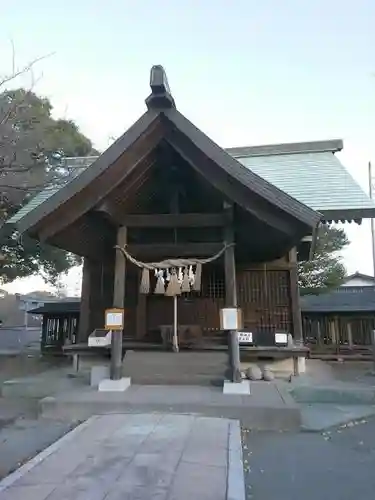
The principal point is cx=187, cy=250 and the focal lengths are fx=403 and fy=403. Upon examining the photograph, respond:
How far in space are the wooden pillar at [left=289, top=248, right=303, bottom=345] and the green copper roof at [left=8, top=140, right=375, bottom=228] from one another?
128cm

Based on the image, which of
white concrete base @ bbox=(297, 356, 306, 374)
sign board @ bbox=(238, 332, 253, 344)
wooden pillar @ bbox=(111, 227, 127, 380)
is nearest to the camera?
wooden pillar @ bbox=(111, 227, 127, 380)

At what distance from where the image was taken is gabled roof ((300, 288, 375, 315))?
589 inches

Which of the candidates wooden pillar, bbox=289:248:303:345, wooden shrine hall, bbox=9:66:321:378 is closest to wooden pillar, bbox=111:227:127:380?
wooden shrine hall, bbox=9:66:321:378

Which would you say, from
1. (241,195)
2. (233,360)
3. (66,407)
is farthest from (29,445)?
(241,195)

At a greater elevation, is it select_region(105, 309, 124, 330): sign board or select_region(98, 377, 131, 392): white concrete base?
select_region(105, 309, 124, 330): sign board

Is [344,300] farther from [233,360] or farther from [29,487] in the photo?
[29,487]

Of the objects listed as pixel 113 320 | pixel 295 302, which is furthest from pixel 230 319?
pixel 295 302

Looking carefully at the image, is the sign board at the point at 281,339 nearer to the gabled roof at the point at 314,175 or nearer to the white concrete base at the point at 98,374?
the gabled roof at the point at 314,175

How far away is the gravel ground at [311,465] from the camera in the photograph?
3061 mm

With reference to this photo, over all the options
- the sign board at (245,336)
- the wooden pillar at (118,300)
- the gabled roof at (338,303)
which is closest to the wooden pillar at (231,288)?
the sign board at (245,336)

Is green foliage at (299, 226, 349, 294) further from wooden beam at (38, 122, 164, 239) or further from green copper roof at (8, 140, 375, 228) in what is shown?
wooden beam at (38, 122, 164, 239)

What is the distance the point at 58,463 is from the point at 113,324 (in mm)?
3070

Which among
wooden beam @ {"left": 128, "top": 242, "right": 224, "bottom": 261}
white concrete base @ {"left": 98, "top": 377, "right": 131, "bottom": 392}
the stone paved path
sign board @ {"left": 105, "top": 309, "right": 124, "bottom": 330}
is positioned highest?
wooden beam @ {"left": 128, "top": 242, "right": 224, "bottom": 261}

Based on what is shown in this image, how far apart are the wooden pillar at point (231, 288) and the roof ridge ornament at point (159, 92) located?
1826 mm
